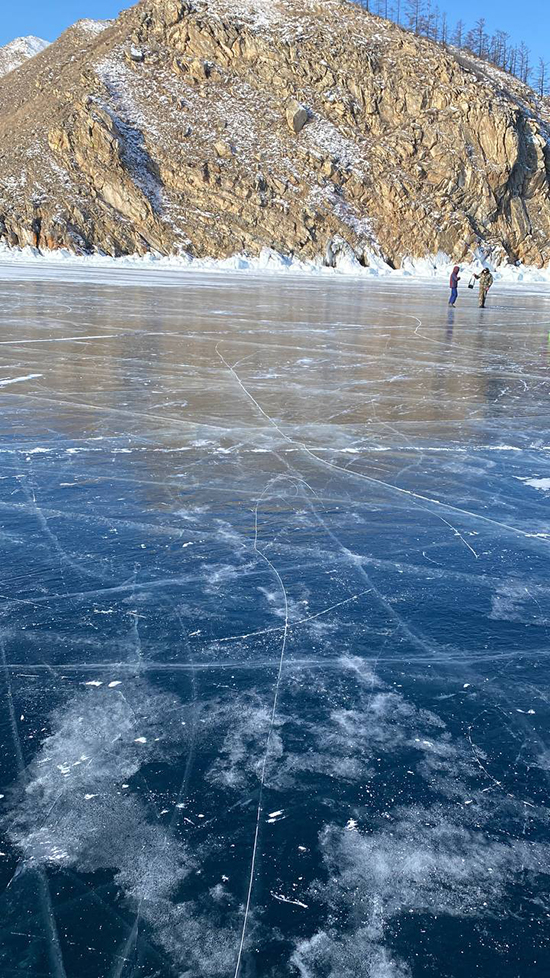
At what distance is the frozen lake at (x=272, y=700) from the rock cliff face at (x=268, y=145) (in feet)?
173

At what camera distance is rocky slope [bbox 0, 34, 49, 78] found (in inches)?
6117

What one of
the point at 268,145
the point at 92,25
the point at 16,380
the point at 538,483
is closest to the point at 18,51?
the point at 92,25

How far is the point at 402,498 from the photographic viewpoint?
213 inches

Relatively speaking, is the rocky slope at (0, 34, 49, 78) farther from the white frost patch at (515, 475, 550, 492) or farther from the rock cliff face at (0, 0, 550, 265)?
the white frost patch at (515, 475, 550, 492)

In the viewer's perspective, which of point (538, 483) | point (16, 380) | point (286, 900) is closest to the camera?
point (286, 900)

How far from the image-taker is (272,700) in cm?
293

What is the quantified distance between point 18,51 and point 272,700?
191208 mm

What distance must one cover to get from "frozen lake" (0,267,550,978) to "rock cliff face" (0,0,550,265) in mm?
52767

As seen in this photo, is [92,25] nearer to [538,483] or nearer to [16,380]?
[16,380]

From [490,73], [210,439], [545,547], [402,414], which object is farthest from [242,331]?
[490,73]

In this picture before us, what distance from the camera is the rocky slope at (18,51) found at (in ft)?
510

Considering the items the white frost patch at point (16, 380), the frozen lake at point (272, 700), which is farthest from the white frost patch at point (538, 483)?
the white frost patch at point (16, 380)

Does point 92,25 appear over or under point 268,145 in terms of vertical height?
over

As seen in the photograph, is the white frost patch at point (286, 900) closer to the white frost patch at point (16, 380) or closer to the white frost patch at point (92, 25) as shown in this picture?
the white frost patch at point (16, 380)
